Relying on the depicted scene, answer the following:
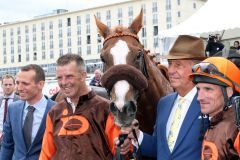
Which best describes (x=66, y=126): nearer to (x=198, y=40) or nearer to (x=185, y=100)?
(x=185, y=100)

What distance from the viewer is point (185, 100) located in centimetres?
372

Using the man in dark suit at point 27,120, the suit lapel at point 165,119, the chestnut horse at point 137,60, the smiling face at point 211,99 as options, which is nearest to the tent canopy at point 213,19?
the chestnut horse at point 137,60

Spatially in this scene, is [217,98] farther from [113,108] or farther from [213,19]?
[213,19]

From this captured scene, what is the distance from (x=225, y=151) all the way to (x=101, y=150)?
3.63 feet

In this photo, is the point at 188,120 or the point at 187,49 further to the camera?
the point at 187,49

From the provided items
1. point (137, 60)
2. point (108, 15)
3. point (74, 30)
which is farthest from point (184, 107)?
point (74, 30)

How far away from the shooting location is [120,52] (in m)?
4.30

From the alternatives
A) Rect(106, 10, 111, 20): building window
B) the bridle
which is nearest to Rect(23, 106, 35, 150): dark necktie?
the bridle

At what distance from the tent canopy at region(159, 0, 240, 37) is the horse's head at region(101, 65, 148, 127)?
510cm

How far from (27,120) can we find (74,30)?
3676 inches

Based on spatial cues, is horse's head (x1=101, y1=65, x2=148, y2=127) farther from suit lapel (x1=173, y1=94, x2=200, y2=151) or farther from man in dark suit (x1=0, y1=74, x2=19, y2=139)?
man in dark suit (x1=0, y1=74, x2=19, y2=139)

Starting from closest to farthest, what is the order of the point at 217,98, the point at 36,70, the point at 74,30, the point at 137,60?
1. the point at 217,98
2. the point at 137,60
3. the point at 36,70
4. the point at 74,30

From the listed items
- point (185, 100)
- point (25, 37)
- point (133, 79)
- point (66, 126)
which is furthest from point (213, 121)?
point (25, 37)

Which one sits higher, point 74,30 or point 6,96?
point 74,30
